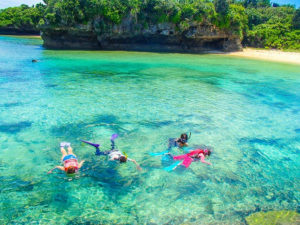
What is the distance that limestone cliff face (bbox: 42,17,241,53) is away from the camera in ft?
122

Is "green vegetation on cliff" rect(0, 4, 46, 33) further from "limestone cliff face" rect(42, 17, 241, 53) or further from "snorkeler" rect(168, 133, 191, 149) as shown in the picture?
"snorkeler" rect(168, 133, 191, 149)

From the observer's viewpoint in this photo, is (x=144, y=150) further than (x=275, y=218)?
Yes

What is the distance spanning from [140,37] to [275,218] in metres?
38.8

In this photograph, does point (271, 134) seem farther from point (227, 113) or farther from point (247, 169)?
point (247, 169)

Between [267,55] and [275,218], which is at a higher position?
[267,55]

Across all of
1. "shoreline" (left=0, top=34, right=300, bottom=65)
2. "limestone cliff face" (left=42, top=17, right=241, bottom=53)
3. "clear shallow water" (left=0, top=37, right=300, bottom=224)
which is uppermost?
"limestone cliff face" (left=42, top=17, right=241, bottom=53)

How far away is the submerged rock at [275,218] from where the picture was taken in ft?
17.7

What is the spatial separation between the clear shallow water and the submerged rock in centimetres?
17

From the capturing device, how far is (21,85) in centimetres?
1540

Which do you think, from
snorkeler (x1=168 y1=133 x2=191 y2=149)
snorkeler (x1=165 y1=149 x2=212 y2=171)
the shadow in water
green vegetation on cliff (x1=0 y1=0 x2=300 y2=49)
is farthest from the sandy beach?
the shadow in water

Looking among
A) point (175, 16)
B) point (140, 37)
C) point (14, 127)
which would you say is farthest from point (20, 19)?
point (14, 127)

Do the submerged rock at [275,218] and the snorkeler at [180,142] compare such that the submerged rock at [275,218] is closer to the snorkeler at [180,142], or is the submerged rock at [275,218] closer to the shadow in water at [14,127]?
the snorkeler at [180,142]

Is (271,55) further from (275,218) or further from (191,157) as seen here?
(275,218)

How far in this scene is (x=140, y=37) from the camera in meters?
41.1
